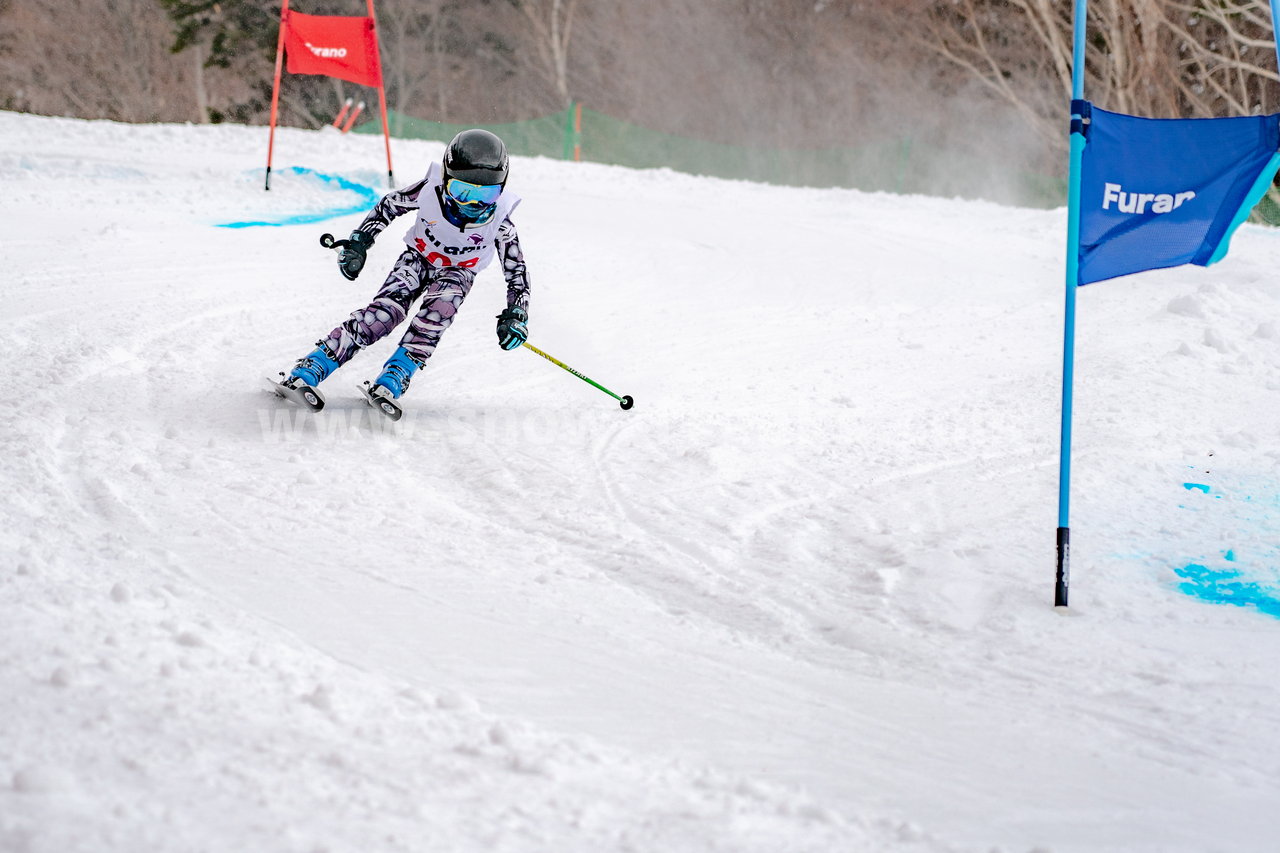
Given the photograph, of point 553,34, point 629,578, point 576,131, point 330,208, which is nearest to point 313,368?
point 629,578

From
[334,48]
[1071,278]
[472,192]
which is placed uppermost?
[334,48]

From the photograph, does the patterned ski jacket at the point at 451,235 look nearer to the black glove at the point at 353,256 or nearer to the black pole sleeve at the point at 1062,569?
the black glove at the point at 353,256

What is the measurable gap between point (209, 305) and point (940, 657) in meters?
5.88

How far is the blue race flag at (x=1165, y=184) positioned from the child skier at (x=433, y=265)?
2778 millimetres

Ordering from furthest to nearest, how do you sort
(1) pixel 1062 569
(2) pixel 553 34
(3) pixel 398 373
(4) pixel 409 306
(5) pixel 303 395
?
(2) pixel 553 34
(4) pixel 409 306
(3) pixel 398 373
(5) pixel 303 395
(1) pixel 1062 569

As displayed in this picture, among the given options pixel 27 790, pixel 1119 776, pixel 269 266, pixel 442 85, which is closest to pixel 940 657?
pixel 1119 776

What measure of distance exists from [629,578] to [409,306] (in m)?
2.60

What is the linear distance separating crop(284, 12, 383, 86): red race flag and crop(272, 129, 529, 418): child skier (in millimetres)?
6959

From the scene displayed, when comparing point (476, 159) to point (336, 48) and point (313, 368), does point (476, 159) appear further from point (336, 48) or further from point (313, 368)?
point (336, 48)

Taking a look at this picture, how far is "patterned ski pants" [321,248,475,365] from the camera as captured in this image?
5797mm

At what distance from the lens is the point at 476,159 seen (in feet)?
18.1

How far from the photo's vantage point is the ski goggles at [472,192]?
5.60 meters

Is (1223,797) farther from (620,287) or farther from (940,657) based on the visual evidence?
(620,287)

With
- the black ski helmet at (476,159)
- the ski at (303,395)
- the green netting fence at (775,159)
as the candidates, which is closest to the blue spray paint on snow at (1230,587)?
the black ski helmet at (476,159)
